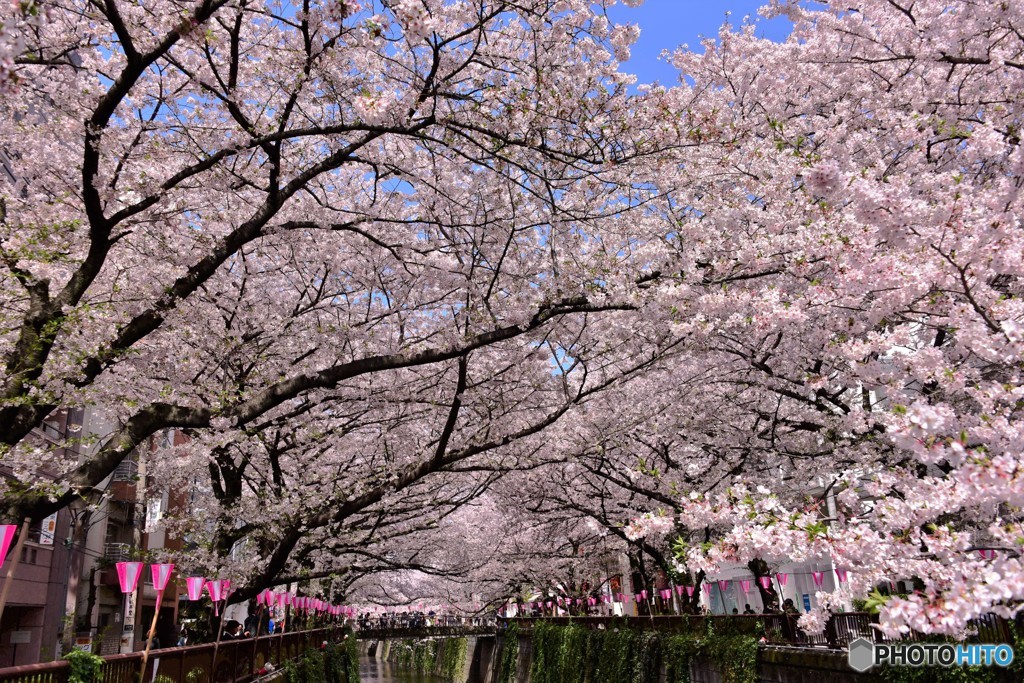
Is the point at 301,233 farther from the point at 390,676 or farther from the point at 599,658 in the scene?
A: the point at 390,676

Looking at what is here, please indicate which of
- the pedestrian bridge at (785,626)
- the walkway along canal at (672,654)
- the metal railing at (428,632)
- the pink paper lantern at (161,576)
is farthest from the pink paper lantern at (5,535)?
the metal railing at (428,632)

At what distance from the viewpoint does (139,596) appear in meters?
27.8

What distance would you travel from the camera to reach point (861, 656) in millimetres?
10133

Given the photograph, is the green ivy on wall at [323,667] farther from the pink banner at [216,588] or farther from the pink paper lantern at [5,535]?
the pink paper lantern at [5,535]

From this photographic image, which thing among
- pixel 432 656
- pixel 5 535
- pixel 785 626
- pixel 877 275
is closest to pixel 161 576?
pixel 5 535

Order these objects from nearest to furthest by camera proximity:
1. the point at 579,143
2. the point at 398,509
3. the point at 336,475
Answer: the point at 579,143
the point at 336,475
the point at 398,509

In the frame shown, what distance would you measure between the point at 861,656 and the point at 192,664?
9106 millimetres

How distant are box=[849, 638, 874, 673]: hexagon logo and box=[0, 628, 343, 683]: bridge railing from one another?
349 inches

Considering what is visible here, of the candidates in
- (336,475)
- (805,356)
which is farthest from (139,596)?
(805,356)

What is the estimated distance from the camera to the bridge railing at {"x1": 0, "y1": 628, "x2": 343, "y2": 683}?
598cm

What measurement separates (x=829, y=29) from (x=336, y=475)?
38.6ft

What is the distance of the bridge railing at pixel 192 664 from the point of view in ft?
19.6

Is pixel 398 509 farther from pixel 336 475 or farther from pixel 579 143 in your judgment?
pixel 579 143

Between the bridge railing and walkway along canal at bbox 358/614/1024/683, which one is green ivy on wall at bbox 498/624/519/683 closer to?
walkway along canal at bbox 358/614/1024/683
